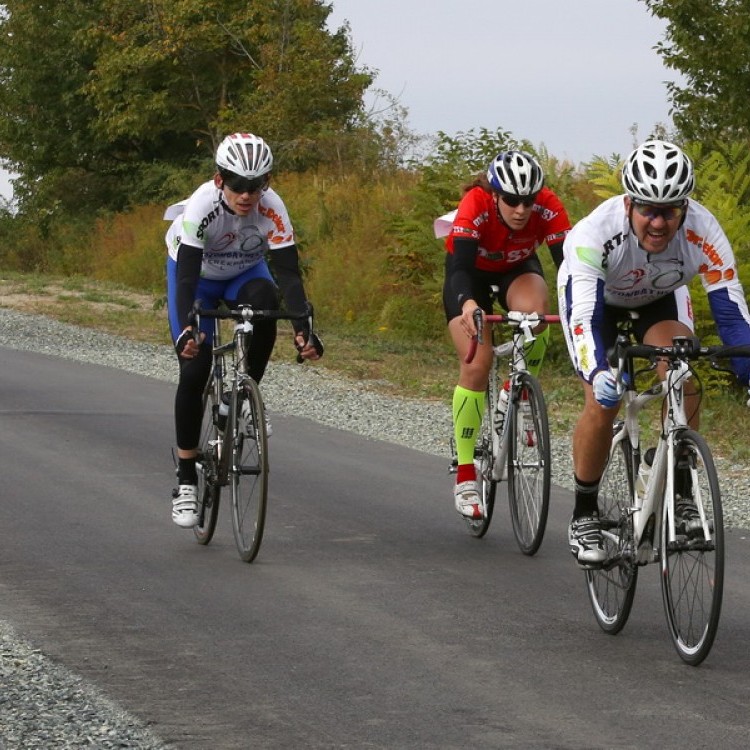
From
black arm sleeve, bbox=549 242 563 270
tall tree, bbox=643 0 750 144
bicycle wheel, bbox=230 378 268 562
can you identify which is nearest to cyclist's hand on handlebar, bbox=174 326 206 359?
bicycle wheel, bbox=230 378 268 562

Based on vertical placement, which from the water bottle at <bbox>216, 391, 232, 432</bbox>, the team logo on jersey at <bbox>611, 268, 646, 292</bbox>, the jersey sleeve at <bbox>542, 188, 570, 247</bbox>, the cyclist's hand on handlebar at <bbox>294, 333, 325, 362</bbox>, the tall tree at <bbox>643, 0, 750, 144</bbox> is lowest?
the water bottle at <bbox>216, 391, 232, 432</bbox>

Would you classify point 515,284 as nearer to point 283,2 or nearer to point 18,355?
point 18,355

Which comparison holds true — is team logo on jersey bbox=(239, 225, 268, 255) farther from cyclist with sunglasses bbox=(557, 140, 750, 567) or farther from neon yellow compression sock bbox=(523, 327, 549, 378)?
cyclist with sunglasses bbox=(557, 140, 750, 567)

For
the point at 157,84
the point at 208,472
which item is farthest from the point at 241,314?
the point at 157,84

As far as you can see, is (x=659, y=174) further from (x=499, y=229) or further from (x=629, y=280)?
(x=499, y=229)

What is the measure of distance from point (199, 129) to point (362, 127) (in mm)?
9934

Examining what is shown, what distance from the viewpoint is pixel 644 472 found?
21.7 ft

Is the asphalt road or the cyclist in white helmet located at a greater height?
the cyclist in white helmet

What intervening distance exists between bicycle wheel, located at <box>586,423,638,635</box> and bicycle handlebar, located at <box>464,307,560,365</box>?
4.46ft

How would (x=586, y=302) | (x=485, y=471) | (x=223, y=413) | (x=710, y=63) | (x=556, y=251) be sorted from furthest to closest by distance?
1. (x=710, y=63)
2. (x=485, y=471)
3. (x=556, y=251)
4. (x=223, y=413)
5. (x=586, y=302)

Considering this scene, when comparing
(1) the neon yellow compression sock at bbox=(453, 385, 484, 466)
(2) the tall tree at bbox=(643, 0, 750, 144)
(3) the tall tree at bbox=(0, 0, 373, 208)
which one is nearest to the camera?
(1) the neon yellow compression sock at bbox=(453, 385, 484, 466)

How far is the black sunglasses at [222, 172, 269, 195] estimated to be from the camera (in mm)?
8297

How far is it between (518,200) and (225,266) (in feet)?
5.01

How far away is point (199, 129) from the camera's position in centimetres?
4606
